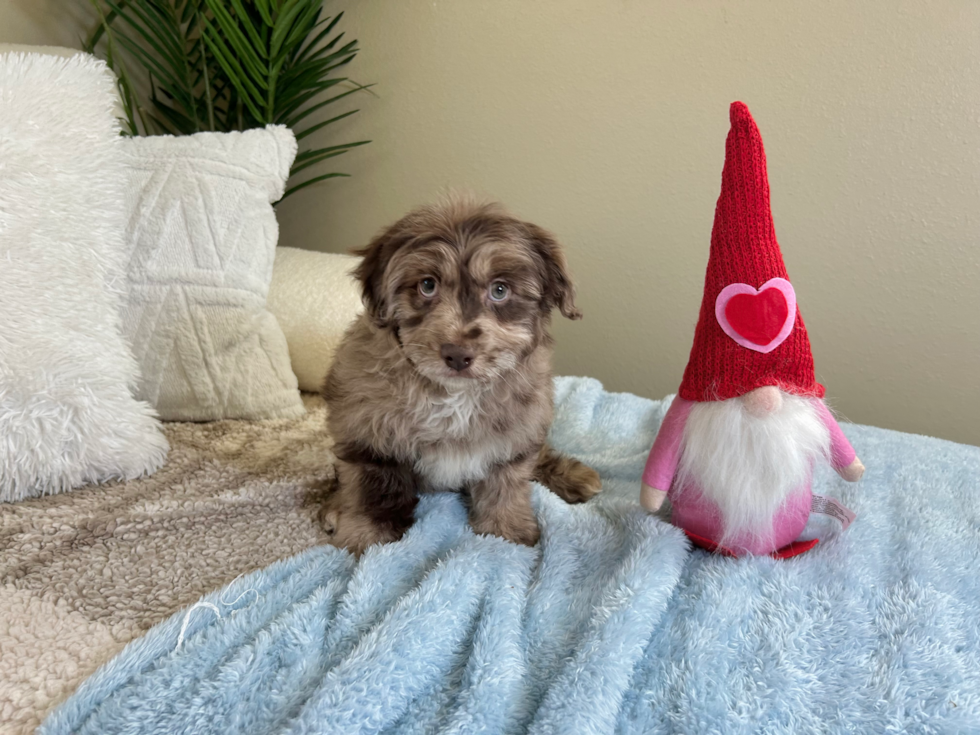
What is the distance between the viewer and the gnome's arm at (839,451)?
1.18m

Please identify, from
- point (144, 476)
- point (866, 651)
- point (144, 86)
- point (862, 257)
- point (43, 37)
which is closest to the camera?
point (866, 651)

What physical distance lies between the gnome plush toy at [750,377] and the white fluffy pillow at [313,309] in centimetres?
123

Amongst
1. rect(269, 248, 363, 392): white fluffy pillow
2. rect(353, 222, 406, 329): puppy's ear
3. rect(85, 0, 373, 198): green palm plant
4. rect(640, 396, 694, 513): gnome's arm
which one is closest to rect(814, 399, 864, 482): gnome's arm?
rect(640, 396, 694, 513): gnome's arm

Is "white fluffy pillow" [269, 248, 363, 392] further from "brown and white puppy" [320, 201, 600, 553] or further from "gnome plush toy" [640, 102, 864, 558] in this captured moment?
"gnome plush toy" [640, 102, 864, 558]

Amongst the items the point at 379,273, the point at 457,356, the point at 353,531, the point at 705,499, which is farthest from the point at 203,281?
the point at 705,499

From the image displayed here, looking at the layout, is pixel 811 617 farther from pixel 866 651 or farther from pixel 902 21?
pixel 902 21

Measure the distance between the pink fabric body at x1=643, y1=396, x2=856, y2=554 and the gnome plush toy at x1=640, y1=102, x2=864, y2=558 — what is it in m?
0.01

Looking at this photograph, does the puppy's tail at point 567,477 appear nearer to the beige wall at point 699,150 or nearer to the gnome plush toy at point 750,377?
the gnome plush toy at point 750,377

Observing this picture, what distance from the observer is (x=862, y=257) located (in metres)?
2.00

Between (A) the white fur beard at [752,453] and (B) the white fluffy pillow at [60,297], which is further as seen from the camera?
(B) the white fluffy pillow at [60,297]

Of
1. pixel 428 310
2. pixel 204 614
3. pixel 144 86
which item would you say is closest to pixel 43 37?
pixel 144 86

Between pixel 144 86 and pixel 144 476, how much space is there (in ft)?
7.11

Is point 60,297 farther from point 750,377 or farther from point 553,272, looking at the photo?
point 750,377

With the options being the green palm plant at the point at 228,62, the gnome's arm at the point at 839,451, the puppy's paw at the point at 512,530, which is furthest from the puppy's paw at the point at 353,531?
the green palm plant at the point at 228,62
